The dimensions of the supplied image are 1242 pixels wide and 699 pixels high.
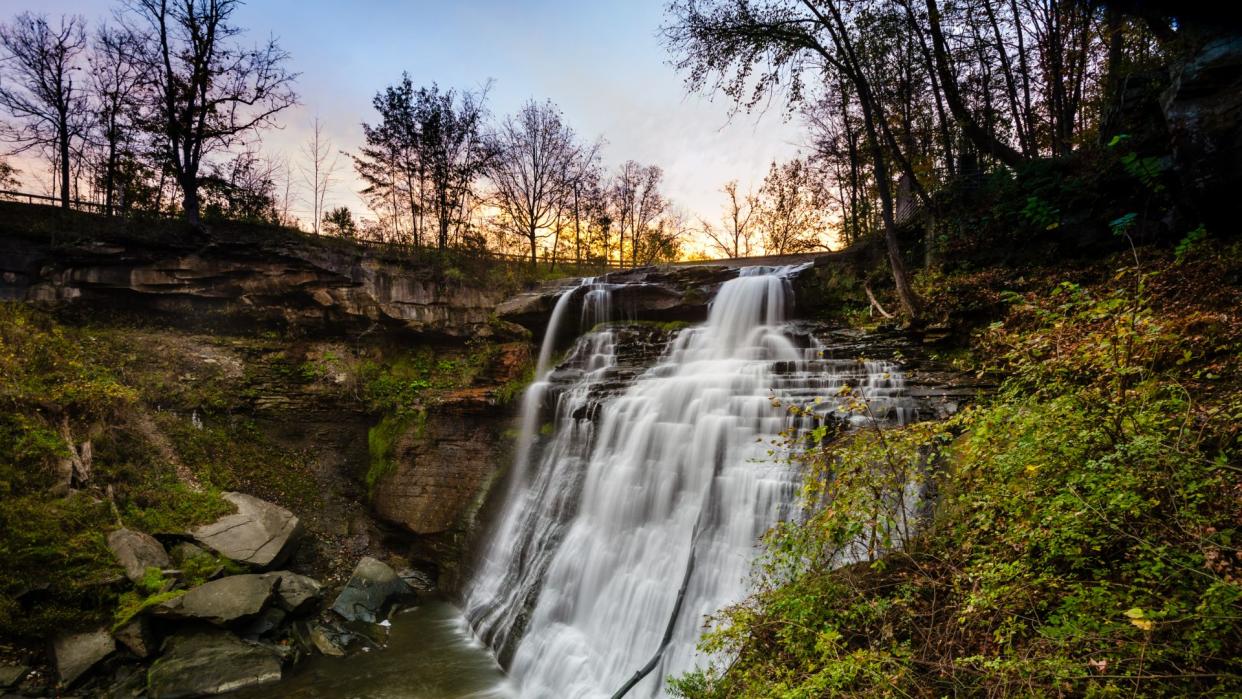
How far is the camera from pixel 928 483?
220 inches

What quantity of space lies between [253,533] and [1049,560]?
11.7m

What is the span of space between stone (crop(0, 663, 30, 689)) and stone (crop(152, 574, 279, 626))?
1272 mm

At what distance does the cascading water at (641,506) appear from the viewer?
6.66 meters

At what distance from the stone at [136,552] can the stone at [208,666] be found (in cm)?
127

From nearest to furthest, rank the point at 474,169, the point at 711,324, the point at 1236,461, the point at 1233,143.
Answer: the point at 1236,461
the point at 1233,143
the point at 711,324
the point at 474,169

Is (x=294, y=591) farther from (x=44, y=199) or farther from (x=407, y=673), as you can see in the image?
(x=44, y=199)

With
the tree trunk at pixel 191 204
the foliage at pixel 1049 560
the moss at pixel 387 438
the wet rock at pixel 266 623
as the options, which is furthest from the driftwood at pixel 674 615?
the tree trunk at pixel 191 204

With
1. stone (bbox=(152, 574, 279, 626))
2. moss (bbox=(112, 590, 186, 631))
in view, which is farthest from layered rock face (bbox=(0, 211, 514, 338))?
moss (bbox=(112, 590, 186, 631))

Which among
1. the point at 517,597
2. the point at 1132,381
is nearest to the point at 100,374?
the point at 517,597

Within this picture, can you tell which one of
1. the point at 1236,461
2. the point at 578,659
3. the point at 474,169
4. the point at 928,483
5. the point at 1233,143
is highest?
the point at 474,169

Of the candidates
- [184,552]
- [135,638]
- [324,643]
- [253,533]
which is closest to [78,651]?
[135,638]

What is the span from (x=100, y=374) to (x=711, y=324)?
1482 cm

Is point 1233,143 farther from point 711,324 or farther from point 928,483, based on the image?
point 711,324

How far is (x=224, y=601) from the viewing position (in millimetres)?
7602
